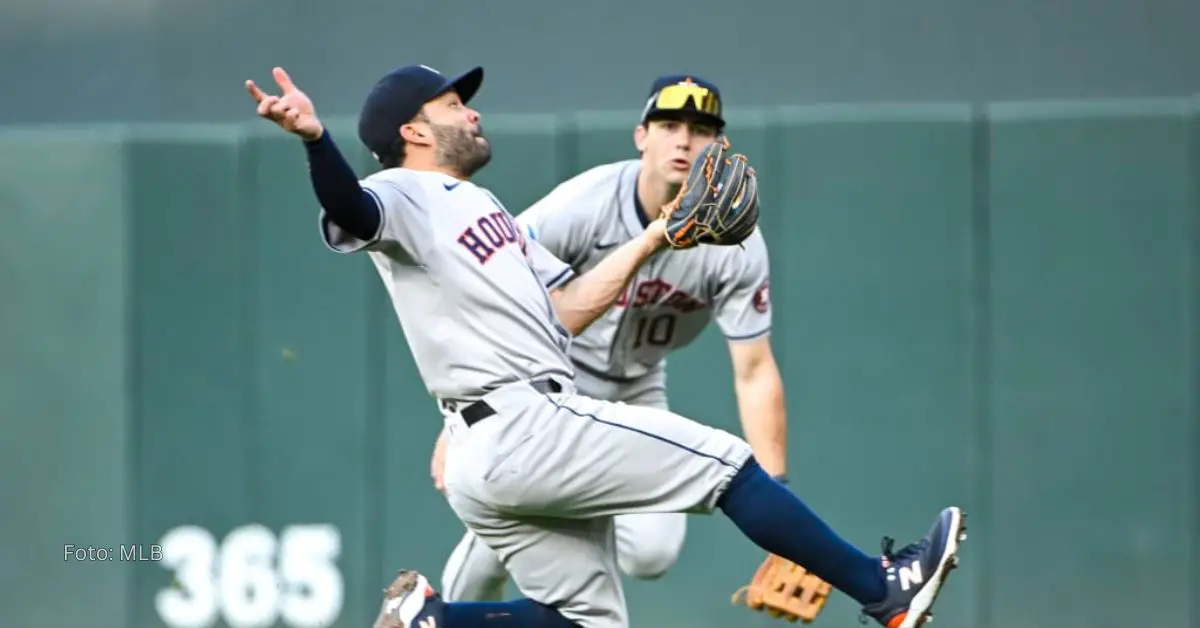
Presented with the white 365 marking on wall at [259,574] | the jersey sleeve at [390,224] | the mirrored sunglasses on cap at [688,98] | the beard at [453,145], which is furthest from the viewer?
the white 365 marking on wall at [259,574]

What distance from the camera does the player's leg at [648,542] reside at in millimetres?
5094

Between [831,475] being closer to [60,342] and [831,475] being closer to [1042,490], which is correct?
[1042,490]

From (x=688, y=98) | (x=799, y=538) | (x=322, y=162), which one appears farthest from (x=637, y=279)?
(x=322, y=162)

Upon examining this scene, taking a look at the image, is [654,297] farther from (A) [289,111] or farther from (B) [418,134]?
(A) [289,111]

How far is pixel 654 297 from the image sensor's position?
5.04 meters

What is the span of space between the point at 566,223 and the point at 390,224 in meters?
1.24

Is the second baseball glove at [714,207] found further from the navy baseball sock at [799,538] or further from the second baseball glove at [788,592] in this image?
the second baseball glove at [788,592]

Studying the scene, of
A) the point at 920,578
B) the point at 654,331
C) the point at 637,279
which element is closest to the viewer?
the point at 920,578

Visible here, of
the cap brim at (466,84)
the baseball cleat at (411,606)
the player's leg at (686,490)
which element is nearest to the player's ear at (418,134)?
the cap brim at (466,84)

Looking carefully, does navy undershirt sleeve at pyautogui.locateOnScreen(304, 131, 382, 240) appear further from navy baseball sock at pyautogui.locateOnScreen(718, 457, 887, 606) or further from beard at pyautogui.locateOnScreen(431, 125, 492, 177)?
navy baseball sock at pyautogui.locateOnScreen(718, 457, 887, 606)

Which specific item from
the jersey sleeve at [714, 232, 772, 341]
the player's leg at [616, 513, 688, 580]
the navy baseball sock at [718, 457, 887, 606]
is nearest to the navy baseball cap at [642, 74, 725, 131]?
the jersey sleeve at [714, 232, 772, 341]

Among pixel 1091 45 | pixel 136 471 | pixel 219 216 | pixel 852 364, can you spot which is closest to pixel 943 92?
pixel 1091 45

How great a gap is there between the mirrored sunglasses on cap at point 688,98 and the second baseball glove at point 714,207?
2.97 feet

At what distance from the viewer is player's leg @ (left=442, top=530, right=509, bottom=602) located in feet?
16.1
